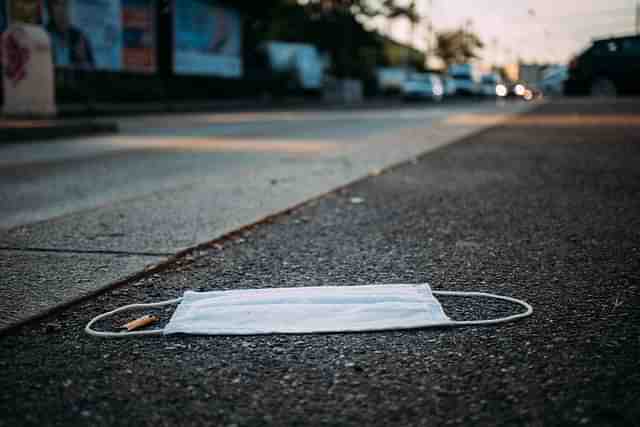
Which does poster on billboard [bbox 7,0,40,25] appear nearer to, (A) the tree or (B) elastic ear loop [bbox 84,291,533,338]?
(B) elastic ear loop [bbox 84,291,533,338]

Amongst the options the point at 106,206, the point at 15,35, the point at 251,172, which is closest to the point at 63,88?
the point at 15,35

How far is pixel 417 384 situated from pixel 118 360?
885 mm

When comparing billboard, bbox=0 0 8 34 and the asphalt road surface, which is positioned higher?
billboard, bbox=0 0 8 34

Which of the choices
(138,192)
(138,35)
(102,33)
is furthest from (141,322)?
(138,35)

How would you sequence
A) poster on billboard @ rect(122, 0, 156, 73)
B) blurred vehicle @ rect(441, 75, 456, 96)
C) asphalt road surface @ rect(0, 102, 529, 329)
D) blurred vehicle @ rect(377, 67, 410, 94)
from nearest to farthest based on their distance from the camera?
asphalt road surface @ rect(0, 102, 529, 329)
poster on billboard @ rect(122, 0, 156, 73)
blurred vehicle @ rect(441, 75, 456, 96)
blurred vehicle @ rect(377, 67, 410, 94)

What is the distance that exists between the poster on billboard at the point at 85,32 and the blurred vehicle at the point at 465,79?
28108 mm

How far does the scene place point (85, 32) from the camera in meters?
22.5

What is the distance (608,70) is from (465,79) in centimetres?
3349

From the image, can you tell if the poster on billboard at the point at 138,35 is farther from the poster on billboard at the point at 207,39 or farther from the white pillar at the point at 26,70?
the white pillar at the point at 26,70

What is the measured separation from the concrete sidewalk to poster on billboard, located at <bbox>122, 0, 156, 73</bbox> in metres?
23.2

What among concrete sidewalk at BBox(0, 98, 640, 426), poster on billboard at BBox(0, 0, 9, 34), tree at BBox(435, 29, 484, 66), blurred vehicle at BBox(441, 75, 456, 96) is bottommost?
concrete sidewalk at BBox(0, 98, 640, 426)

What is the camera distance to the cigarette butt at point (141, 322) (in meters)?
2.35

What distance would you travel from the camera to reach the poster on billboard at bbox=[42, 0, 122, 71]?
21.1 metres

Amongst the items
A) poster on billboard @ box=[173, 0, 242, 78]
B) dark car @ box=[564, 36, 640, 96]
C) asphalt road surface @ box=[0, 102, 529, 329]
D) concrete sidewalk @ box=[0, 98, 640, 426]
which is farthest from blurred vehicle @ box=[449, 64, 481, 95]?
concrete sidewalk @ box=[0, 98, 640, 426]
